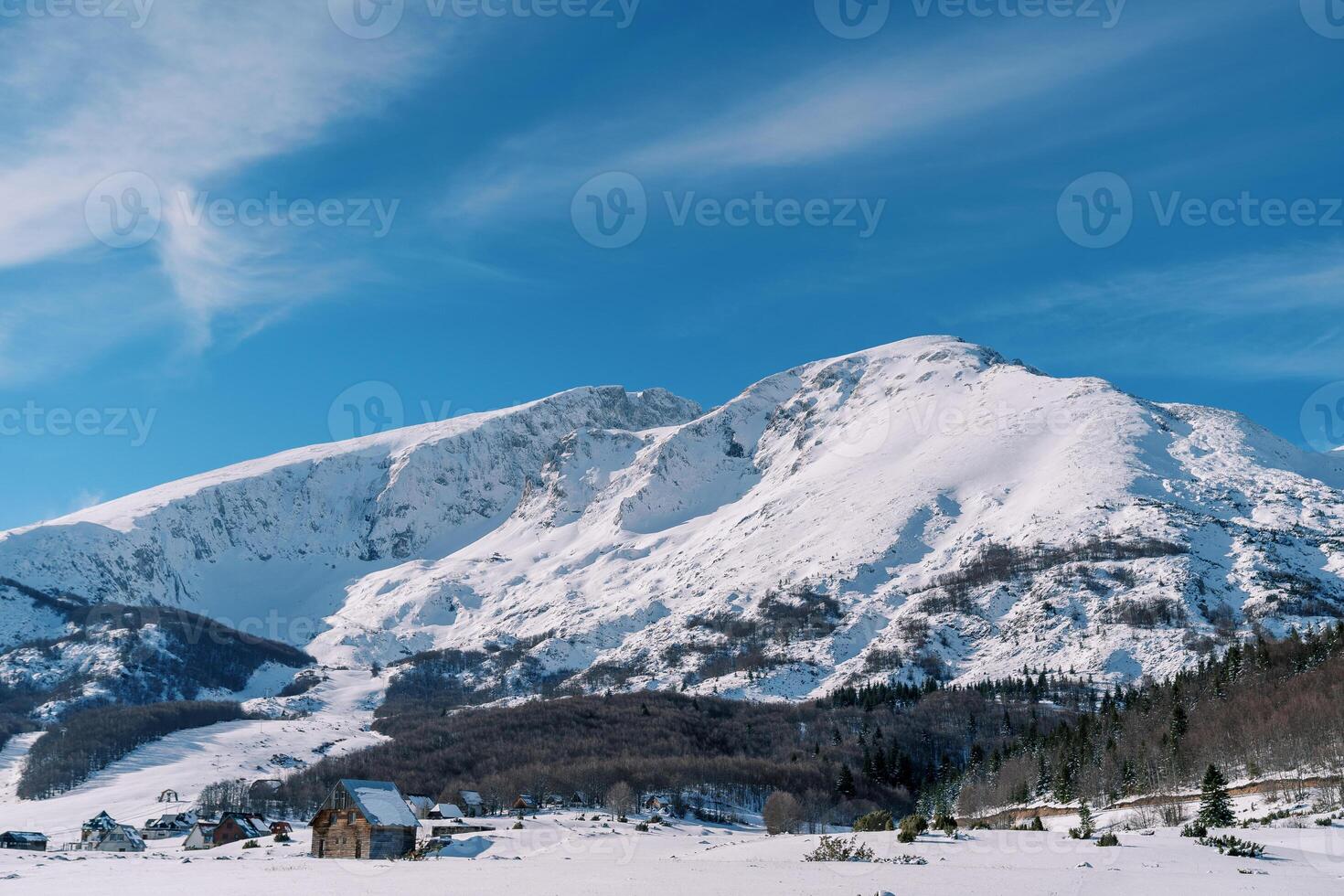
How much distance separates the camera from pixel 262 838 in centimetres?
11044

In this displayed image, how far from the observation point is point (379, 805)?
3605 inches

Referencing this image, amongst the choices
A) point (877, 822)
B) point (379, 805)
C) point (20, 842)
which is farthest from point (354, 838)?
point (20, 842)

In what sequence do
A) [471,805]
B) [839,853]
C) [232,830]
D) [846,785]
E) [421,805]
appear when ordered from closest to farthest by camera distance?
[839,853] < [232,830] < [421,805] < [471,805] < [846,785]

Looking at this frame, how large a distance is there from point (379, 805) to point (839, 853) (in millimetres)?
43068

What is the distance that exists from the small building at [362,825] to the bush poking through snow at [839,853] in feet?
124

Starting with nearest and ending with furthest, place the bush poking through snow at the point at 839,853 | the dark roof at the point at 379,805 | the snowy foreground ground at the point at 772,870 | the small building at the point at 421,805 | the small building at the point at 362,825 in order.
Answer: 1. the snowy foreground ground at the point at 772,870
2. the bush poking through snow at the point at 839,853
3. the small building at the point at 362,825
4. the dark roof at the point at 379,805
5. the small building at the point at 421,805

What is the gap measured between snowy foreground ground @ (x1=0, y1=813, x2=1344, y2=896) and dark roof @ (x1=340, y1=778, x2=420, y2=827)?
29.9ft

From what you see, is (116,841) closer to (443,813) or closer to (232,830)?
(232,830)

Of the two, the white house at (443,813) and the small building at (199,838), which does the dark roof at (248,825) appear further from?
the white house at (443,813)

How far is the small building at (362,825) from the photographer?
291 feet

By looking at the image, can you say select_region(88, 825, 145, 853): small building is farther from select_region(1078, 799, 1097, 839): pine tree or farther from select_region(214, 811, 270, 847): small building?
select_region(1078, 799, 1097, 839): pine tree

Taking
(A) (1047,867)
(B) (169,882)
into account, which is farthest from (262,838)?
(A) (1047,867)

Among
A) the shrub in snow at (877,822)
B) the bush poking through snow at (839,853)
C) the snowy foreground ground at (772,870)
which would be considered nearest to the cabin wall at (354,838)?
the snowy foreground ground at (772,870)

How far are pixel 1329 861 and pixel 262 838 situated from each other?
91457 mm
